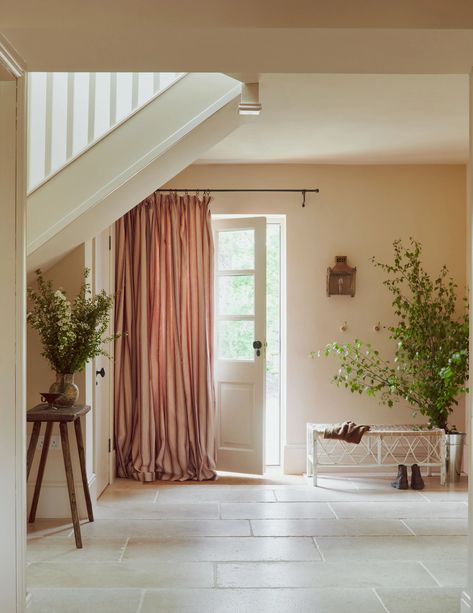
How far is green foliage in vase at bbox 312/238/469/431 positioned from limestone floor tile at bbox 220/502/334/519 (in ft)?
4.01

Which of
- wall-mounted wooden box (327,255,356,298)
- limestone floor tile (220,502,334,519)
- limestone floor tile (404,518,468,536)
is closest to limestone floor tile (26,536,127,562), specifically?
limestone floor tile (220,502,334,519)

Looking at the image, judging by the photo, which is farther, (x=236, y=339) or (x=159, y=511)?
(x=236, y=339)

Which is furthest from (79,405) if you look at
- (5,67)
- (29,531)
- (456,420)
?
(456,420)

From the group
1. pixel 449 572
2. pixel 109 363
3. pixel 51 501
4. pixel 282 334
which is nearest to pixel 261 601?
pixel 449 572

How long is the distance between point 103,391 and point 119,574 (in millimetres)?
2104

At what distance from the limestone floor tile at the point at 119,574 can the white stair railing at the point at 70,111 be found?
194 cm

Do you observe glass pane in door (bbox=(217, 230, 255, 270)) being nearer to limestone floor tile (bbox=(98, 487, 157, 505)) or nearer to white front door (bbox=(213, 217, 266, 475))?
white front door (bbox=(213, 217, 266, 475))

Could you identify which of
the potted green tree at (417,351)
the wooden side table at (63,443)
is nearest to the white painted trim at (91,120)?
the wooden side table at (63,443)

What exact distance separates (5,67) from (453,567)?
126 inches

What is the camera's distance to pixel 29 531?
4.77 meters

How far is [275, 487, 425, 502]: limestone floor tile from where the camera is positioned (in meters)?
5.68

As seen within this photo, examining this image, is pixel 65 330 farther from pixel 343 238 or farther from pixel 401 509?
pixel 343 238

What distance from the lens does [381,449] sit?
21.9ft

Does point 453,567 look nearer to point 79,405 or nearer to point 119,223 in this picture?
point 79,405
